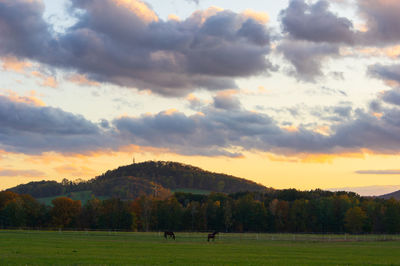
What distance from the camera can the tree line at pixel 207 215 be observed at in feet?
447

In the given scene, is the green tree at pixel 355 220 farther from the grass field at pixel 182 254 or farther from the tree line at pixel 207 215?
the grass field at pixel 182 254

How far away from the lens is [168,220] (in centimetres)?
14862

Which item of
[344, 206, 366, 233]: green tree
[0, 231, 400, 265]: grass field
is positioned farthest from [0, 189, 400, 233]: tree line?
[0, 231, 400, 265]: grass field

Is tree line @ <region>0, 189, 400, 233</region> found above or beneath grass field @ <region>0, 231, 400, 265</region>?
above

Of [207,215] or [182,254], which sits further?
[207,215]

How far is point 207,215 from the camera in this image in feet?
Answer: 508

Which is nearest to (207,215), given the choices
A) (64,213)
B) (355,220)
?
(64,213)

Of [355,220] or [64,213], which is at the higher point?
[64,213]

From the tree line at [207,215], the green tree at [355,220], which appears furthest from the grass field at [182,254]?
the tree line at [207,215]

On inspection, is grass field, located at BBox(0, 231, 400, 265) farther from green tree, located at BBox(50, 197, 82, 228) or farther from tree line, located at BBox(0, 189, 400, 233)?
tree line, located at BBox(0, 189, 400, 233)

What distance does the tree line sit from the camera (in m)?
136

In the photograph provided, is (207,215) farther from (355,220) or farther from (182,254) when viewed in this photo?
(182,254)

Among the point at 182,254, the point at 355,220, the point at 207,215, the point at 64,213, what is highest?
the point at 64,213

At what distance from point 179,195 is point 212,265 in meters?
153
